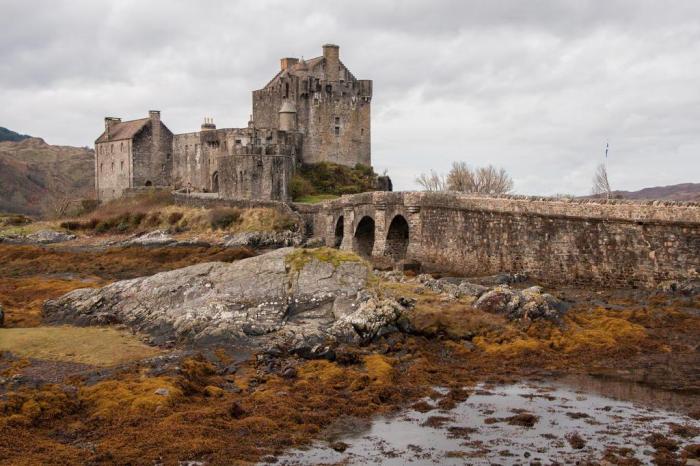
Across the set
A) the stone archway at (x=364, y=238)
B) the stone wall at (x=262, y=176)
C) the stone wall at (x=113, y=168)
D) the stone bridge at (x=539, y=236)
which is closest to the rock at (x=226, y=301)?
the stone bridge at (x=539, y=236)

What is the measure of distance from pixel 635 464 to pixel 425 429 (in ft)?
12.6

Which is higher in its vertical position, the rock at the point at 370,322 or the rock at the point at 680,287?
the rock at the point at 680,287

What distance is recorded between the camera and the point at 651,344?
21.5 metres

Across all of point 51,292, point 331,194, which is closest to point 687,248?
point 51,292

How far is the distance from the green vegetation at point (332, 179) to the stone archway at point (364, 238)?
13.9m

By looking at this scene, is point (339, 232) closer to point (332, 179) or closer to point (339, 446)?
point (332, 179)

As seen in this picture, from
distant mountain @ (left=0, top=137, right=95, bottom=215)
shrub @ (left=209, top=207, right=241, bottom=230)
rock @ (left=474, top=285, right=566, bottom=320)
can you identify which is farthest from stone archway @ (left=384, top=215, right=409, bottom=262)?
distant mountain @ (left=0, top=137, right=95, bottom=215)

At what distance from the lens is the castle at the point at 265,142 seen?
5681 cm

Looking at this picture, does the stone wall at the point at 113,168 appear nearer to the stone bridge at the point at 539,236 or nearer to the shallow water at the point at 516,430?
the stone bridge at the point at 539,236

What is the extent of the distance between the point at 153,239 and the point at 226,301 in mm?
31707

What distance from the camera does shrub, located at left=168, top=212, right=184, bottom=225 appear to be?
191ft

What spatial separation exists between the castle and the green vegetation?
99 centimetres

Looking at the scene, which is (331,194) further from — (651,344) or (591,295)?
(651,344)

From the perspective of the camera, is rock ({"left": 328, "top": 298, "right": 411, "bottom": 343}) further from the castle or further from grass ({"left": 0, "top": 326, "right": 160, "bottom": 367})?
the castle
